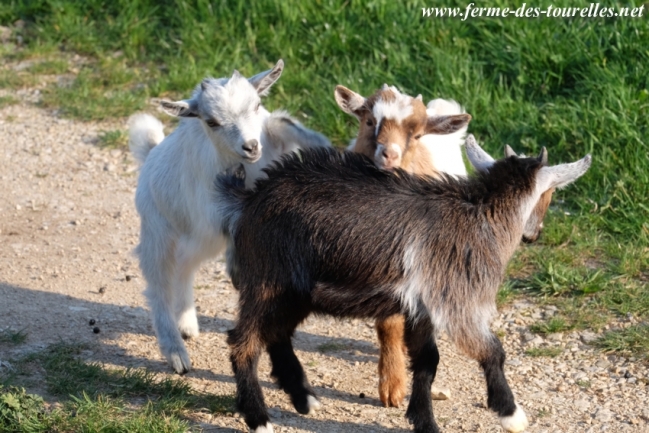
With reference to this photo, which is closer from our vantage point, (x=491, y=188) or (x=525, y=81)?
(x=491, y=188)

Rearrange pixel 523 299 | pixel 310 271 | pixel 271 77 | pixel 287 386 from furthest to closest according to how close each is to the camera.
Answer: pixel 523 299, pixel 271 77, pixel 287 386, pixel 310 271

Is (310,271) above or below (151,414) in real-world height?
above

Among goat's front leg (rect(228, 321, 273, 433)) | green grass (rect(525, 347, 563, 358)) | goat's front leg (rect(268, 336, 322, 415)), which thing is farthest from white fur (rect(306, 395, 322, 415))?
green grass (rect(525, 347, 563, 358))

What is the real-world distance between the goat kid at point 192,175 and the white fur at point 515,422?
1.72 m

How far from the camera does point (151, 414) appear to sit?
15.5ft

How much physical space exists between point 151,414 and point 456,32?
15.0 ft

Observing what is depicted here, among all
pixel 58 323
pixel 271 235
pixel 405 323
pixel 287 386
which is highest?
pixel 271 235

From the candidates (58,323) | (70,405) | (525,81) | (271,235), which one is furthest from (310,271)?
(525,81)

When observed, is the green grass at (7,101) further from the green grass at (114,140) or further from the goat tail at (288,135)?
the goat tail at (288,135)

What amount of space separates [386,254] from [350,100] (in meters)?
1.63

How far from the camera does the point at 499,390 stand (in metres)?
4.53

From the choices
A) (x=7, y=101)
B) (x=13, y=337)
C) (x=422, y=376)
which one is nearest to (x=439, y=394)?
(x=422, y=376)

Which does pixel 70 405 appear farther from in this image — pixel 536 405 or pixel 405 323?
pixel 536 405

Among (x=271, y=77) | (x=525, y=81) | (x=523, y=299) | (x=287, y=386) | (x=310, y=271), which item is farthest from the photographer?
(x=525, y=81)
